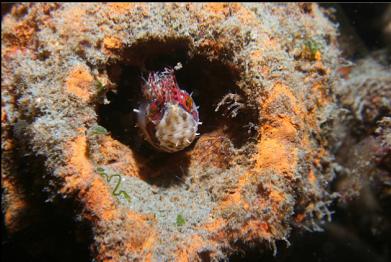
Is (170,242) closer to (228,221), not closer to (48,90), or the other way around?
(228,221)

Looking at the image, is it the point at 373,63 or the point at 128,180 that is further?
the point at 373,63

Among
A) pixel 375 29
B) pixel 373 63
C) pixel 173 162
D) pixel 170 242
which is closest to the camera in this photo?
pixel 170 242

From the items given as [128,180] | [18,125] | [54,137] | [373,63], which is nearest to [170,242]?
[128,180]

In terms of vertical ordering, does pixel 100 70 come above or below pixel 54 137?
above

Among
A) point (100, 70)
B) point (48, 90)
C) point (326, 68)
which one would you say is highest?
point (326, 68)

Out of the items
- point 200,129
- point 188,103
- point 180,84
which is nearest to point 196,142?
point 200,129

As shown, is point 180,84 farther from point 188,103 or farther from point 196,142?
point 196,142

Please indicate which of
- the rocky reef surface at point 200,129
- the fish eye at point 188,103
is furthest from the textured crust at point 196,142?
the fish eye at point 188,103
